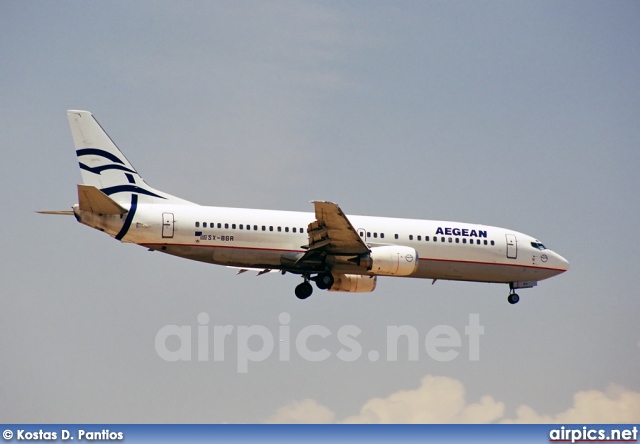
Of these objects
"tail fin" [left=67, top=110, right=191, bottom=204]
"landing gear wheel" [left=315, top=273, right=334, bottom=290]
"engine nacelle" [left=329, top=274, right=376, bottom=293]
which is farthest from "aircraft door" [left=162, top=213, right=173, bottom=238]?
"engine nacelle" [left=329, top=274, right=376, bottom=293]

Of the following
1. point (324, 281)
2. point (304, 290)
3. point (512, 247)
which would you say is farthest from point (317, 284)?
point (512, 247)

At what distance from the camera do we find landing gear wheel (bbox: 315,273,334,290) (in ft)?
169

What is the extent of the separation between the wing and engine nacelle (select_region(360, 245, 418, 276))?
47 centimetres

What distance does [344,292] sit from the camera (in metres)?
54.2

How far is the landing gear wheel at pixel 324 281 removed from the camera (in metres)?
51.5

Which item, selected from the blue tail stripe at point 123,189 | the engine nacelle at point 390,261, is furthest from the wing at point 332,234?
the blue tail stripe at point 123,189

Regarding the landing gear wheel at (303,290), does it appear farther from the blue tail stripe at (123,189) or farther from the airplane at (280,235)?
the blue tail stripe at (123,189)

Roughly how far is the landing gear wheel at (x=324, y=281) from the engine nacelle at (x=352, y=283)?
5.13 feet

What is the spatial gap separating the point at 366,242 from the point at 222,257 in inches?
259

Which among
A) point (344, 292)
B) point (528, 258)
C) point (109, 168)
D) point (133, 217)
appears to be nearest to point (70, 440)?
point (133, 217)

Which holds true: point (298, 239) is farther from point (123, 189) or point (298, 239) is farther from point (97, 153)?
point (97, 153)

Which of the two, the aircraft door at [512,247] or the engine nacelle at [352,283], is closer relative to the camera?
the engine nacelle at [352,283]

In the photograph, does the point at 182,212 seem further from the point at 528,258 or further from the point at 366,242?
the point at 528,258

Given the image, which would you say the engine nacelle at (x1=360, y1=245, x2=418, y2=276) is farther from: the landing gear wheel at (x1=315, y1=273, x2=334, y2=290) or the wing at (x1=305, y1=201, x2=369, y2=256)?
the landing gear wheel at (x1=315, y1=273, x2=334, y2=290)
